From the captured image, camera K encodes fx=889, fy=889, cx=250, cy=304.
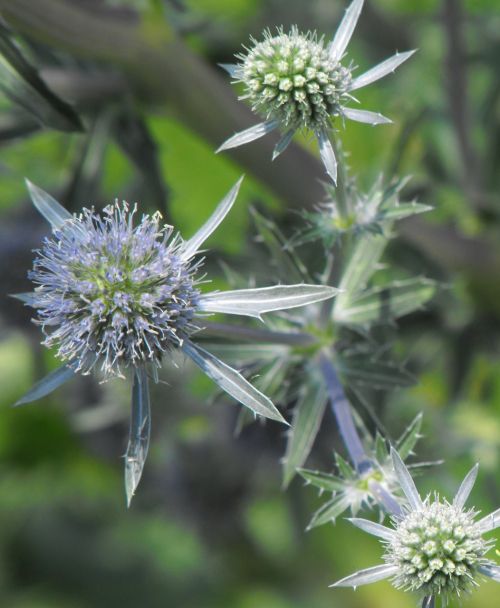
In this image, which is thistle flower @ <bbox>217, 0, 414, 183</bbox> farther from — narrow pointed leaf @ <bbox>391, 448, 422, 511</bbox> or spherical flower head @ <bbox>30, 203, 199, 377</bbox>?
narrow pointed leaf @ <bbox>391, 448, 422, 511</bbox>

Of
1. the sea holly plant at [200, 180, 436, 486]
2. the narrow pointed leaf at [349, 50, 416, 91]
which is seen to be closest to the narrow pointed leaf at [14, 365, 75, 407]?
the sea holly plant at [200, 180, 436, 486]

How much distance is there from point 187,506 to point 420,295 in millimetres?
1318

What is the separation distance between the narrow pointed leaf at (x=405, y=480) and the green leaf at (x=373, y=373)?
0.36 m

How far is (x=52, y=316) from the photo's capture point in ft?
3.75

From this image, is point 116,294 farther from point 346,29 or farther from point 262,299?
point 346,29

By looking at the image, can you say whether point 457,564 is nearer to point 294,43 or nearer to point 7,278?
point 294,43

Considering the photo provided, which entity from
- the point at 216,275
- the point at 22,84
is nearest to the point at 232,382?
the point at 22,84

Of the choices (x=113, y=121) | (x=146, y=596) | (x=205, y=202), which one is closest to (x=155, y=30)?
(x=113, y=121)

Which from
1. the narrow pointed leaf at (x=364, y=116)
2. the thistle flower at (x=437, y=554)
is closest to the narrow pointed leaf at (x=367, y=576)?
the thistle flower at (x=437, y=554)

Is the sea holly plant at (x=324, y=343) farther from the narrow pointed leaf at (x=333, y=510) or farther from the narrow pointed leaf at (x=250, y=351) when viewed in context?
the narrow pointed leaf at (x=333, y=510)

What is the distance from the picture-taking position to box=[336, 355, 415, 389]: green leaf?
1378 mm

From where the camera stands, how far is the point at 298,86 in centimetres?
104

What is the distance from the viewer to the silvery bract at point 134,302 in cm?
108

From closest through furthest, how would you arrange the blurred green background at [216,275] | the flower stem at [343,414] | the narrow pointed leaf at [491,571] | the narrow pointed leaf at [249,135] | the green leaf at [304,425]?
the narrow pointed leaf at [491,571]
the narrow pointed leaf at [249,135]
the flower stem at [343,414]
the green leaf at [304,425]
the blurred green background at [216,275]
